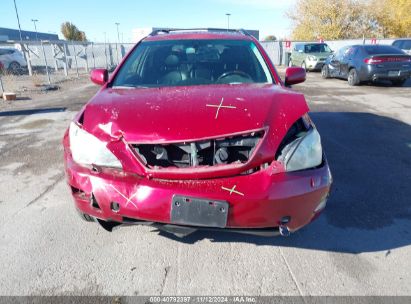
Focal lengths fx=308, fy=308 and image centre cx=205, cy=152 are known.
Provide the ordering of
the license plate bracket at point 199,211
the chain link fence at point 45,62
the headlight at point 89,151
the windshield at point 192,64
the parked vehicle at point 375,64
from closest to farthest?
the license plate bracket at point 199,211 → the headlight at point 89,151 → the windshield at point 192,64 → the parked vehicle at point 375,64 → the chain link fence at point 45,62

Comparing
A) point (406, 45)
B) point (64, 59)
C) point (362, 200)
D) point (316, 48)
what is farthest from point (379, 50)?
point (64, 59)

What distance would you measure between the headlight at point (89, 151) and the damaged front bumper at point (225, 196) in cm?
6

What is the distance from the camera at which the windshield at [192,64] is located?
3.04 m

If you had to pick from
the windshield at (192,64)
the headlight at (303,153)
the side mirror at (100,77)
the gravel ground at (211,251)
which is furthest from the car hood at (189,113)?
the gravel ground at (211,251)

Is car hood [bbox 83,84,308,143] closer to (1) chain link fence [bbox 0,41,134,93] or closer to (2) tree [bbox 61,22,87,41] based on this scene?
(1) chain link fence [bbox 0,41,134,93]

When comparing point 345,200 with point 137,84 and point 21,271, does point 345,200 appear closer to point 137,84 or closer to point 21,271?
point 137,84

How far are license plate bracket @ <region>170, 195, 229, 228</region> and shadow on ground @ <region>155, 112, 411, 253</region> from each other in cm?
72

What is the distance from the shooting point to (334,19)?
35.3 metres

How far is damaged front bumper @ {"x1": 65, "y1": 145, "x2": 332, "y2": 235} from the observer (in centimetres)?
191

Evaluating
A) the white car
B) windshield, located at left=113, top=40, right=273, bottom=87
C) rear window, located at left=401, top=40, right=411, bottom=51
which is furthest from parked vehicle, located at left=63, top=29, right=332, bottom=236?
the white car

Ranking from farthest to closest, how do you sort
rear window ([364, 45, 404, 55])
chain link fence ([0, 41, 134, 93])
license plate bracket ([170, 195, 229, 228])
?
chain link fence ([0, 41, 134, 93]), rear window ([364, 45, 404, 55]), license plate bracket ([170, 195, 229, 228])

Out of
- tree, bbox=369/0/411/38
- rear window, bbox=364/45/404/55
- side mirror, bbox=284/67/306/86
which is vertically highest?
tree, bbox=369/0/411/38

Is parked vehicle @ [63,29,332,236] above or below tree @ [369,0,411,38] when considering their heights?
below

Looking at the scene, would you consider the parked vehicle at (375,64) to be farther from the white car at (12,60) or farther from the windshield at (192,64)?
the white car at (12,60)
